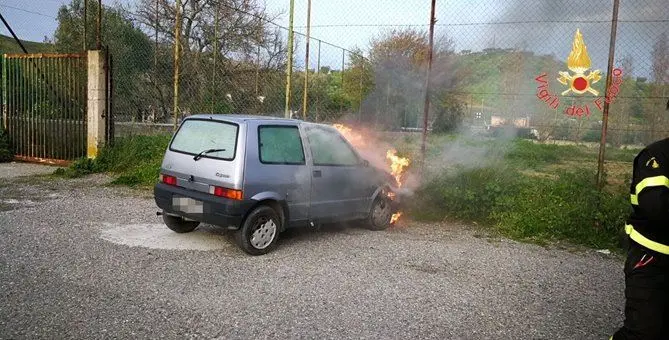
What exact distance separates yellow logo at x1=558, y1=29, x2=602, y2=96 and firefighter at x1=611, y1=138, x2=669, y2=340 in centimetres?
517

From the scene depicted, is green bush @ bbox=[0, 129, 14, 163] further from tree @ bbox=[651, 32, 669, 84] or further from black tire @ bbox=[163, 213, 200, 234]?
tree @ bbox=[651, 32, 669, 84]

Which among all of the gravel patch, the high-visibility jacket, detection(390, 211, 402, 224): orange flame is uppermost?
the high-visibility jacket

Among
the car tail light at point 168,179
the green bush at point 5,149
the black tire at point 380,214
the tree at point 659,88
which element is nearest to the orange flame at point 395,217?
the black tire at point 380,214

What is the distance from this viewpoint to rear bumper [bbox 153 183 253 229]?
18.5 ft

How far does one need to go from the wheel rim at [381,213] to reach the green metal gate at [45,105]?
729cm

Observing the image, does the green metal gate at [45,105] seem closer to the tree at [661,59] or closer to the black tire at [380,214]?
the black tire at [380,214]

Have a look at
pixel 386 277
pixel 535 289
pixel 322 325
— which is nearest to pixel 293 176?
pixel 386 277

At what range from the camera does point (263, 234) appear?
5930 millimetres

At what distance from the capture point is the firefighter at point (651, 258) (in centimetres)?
308

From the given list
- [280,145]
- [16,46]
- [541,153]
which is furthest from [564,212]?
[16,46]

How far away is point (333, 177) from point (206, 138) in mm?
1673

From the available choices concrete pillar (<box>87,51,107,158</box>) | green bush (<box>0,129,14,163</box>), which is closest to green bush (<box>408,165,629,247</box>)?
concrete pillar (<box>87,51,107,158</box>)

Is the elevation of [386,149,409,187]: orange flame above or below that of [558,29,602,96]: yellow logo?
below

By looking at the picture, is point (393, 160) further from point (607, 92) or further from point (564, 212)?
point (607, 92)
